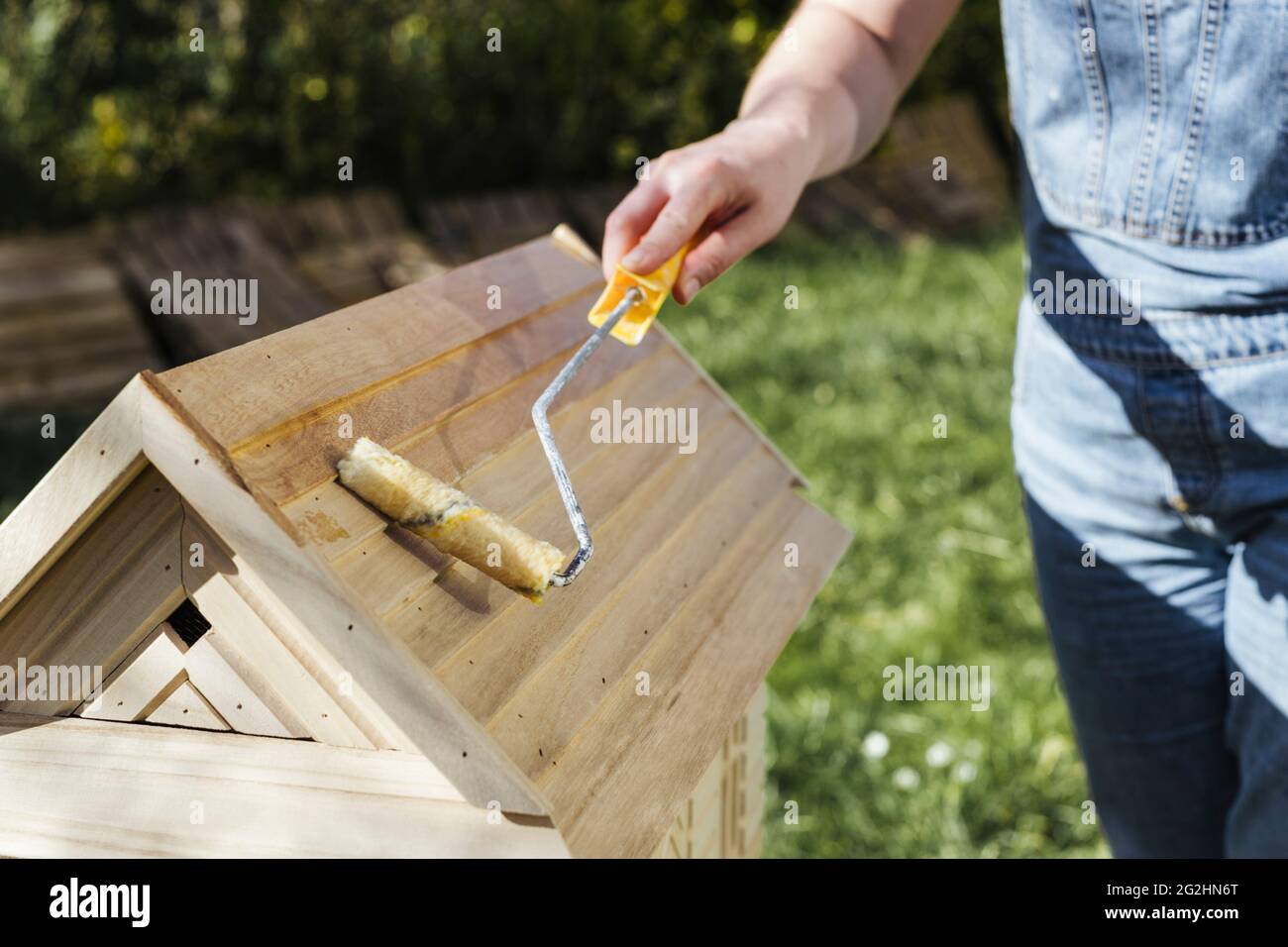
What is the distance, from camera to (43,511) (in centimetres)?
127

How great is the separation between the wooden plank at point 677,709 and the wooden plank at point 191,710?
15.2 inches

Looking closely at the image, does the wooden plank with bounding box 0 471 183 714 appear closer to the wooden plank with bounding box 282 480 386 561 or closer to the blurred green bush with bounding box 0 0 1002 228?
the wooden plank with bounding box 282 480 386 561

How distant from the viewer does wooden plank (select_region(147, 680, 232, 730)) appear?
135cm

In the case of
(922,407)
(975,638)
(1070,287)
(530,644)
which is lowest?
(975,638)

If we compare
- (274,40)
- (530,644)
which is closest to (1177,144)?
(530,644)

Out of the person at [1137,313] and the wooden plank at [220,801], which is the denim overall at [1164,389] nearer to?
the person at [1137,313]

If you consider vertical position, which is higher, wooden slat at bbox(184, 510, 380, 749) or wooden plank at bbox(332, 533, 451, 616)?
wooden plank at bbox(332, 533, 451, 616)

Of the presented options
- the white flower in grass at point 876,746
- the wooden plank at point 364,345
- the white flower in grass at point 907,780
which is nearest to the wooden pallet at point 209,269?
the white flower in grass at point 876,746

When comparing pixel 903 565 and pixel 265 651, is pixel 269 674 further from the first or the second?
pixel 903 565

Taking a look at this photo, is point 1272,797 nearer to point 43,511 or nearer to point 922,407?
point 43,511

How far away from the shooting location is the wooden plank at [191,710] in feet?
4.42

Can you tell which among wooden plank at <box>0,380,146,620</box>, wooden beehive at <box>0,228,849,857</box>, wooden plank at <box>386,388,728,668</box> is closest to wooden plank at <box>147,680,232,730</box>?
wooden beehive at <box>0,228,849,857</box>

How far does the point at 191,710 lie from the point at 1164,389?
3.96 ft
